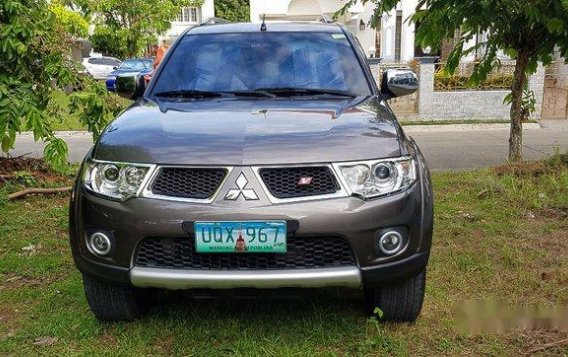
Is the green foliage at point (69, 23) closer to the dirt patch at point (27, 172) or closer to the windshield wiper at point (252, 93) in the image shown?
the dirt patch at point (27, 172)

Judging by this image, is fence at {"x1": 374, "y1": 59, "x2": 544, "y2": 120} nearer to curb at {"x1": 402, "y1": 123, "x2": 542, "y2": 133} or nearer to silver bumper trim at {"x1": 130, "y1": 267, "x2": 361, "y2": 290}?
curb at {"x1": 402, "y1": 123, "x2": 542, "y2": 133}

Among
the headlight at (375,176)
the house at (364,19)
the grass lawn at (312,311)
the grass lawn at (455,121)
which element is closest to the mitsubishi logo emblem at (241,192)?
the headlight at (375,176)

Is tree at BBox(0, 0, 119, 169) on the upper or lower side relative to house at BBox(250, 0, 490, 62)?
lower

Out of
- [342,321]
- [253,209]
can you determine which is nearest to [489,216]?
[342,321]

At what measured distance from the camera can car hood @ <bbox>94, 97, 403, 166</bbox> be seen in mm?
2480

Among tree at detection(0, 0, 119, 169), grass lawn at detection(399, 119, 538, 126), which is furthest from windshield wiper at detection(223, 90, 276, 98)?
grass lawn at detection(399, 119, 538, 126)

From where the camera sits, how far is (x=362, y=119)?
285cm

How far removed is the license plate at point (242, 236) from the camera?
2391 mm

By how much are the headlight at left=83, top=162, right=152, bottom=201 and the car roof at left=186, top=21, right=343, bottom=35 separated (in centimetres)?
180

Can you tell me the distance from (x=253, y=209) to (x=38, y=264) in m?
2.19

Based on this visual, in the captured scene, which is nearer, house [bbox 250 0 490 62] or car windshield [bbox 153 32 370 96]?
car windshield [bbox 153 32 370 96]

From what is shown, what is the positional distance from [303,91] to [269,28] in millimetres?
854

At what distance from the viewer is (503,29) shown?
5.06m

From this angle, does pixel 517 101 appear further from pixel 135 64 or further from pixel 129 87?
pixel 135 64
